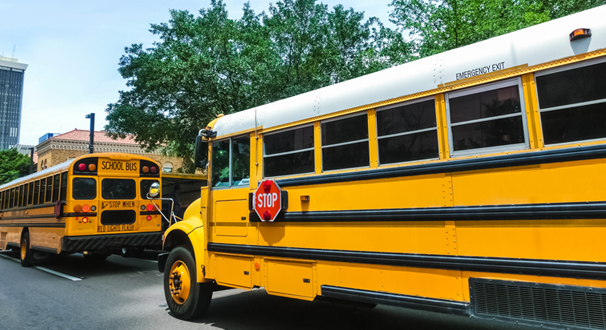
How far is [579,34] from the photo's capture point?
2.55 metres

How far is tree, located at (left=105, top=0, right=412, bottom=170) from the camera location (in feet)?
46.1

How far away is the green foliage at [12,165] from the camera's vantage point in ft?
150

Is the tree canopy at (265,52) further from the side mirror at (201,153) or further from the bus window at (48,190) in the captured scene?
the side mirror at (201,153)

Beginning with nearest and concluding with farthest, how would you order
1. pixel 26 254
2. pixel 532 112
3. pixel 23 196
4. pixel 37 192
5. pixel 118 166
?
pixel 532 112
pixel 118 166
pixel 37 192
pixel 26 254
pixel 23 196

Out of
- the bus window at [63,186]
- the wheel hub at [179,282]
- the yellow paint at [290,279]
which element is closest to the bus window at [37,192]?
the bus window at [63,186]

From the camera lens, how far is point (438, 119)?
3135 mm

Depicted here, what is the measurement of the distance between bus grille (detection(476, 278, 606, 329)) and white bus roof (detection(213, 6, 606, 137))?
147 cm

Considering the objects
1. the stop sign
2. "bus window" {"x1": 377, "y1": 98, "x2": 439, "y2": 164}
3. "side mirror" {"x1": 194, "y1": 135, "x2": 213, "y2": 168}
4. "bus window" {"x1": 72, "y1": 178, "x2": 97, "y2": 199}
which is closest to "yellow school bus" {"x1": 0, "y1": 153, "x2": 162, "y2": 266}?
"bus window" {"x1": 72, "y1": 178, "x2": 97, "y2": 199}

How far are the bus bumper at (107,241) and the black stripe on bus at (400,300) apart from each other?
6.46 metres

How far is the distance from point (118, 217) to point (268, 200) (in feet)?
20.1

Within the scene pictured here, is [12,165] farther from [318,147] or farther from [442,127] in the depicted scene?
[442,127]

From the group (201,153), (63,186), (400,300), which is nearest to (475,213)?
(400,300)

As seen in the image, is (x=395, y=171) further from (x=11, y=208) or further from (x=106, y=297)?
(x=11, y=208)

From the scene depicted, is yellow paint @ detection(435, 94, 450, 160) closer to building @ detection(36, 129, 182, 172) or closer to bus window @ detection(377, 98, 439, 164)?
Result: bus window @ detection(377, 98, 439, 164)
